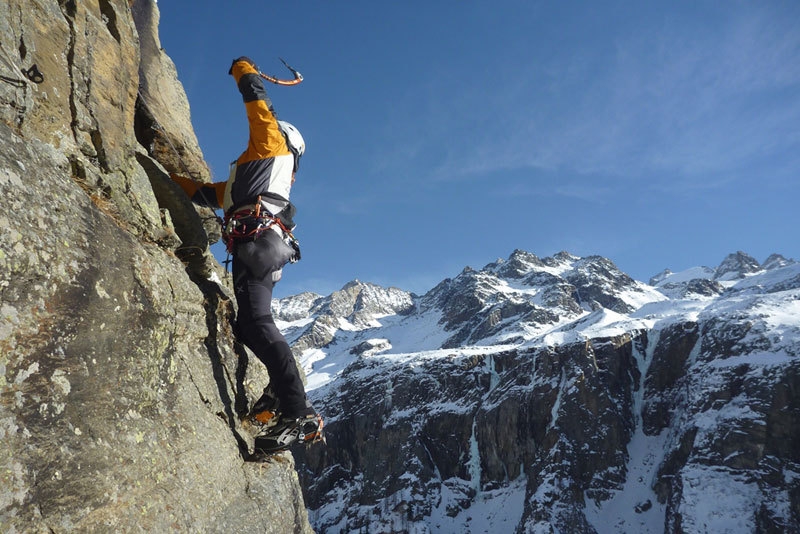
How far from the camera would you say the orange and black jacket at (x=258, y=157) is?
7.34 meters

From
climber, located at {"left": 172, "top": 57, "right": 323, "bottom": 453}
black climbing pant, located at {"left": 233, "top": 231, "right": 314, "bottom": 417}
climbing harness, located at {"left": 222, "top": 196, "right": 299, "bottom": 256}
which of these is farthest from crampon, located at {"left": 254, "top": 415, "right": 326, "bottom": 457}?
climbing harness, located at {"left": 222, "top": 196, "right": 299, "bottom": 256}

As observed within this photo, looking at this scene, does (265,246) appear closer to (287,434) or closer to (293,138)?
(293,138)

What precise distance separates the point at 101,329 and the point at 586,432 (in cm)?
13543

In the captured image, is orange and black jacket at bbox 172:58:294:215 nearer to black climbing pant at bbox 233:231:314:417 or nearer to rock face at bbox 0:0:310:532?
black climbing pant at bbox 233:231:314:417

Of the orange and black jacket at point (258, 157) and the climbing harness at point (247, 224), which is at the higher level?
the orange and black jacket at point (258, 157)

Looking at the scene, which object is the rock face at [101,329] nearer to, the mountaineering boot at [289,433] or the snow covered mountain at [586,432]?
the mountaineering boot at [289,433]

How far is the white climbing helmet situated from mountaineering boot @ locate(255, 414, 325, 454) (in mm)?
3884

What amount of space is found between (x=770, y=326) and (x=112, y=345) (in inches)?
5361

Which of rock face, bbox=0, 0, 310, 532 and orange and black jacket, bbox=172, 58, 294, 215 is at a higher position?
orange and black jacket, bbox=172, 58, 294, 215

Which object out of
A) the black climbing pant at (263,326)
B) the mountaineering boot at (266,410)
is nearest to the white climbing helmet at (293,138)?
the black climbing pant at (263,326)

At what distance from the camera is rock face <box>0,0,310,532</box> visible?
4027mm

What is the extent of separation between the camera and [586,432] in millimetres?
126188

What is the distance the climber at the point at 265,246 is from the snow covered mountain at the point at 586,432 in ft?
352

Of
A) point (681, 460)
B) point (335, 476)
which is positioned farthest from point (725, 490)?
point (335, 476)
